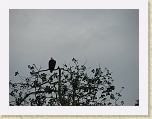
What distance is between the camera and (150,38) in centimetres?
329

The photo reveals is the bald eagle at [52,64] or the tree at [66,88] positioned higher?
the bald eagle at [52,64]

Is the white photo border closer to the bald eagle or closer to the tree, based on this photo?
the tree

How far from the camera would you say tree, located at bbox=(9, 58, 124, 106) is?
3.30m

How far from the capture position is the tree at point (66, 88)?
330 cm

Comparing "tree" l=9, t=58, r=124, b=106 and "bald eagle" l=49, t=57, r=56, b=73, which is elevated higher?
"bald eagle" l=49, t=57, r=56, b=73

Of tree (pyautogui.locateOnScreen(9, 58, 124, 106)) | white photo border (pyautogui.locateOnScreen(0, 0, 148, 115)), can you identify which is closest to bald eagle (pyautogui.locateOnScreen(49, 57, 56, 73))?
tree (pyautogui.locateOnScreen(9, 58, 124, 106))

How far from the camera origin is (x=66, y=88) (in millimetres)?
3416

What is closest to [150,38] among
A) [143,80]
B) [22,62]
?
[143,80]
